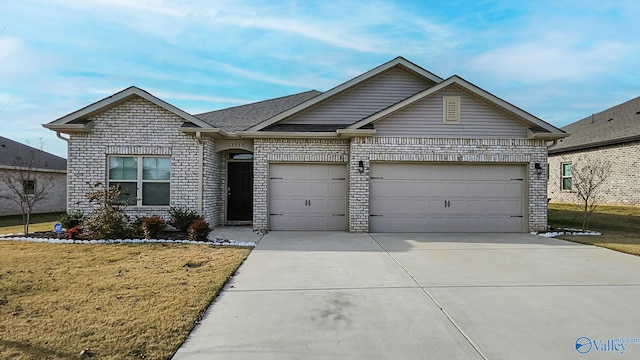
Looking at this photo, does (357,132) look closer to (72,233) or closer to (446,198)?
(446,198)

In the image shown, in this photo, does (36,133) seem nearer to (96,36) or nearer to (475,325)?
(96,36)

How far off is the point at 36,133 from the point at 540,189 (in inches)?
893

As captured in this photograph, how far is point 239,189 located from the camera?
12.6 metres

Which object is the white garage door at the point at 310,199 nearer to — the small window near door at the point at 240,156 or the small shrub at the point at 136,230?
the small window near door at the point at 240,156

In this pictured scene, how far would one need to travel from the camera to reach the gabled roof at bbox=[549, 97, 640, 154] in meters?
17.6

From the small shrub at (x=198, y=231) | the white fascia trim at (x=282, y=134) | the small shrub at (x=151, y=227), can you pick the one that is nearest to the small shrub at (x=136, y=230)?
the small shrub at (x=151, y=227)

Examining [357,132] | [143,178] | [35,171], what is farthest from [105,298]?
[35,171]

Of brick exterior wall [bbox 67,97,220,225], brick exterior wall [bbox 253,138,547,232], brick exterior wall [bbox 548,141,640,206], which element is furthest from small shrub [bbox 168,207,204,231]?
brick exterior wall [bbox 548,141,640,206]

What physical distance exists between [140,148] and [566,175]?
22291mm

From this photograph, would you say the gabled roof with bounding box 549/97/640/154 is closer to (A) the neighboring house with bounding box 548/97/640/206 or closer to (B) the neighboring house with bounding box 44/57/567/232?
(A) the neighboring house with bounding box 548/97/640/206

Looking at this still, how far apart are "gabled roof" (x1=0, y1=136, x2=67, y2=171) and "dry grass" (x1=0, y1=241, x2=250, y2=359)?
12606 mm

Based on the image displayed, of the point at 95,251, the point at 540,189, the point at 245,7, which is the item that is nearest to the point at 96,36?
the point at 245,7

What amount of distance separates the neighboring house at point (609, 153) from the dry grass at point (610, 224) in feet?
3.32

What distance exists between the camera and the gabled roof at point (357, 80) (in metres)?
11.6
